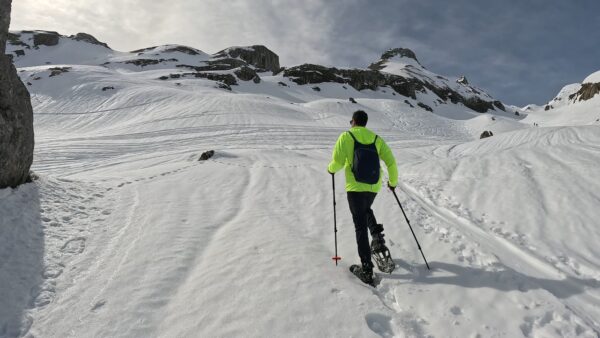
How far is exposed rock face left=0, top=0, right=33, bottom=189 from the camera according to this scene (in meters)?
7.32

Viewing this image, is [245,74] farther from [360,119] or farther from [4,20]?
[360,119]

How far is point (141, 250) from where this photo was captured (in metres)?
6.13

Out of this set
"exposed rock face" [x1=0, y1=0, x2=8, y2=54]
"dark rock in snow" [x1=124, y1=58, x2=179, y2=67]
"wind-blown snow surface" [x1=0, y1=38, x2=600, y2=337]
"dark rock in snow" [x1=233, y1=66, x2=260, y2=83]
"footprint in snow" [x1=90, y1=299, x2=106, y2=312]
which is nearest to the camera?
"wind-blown snow surface" [x1=0, y1=38, x2=600, y2=337]

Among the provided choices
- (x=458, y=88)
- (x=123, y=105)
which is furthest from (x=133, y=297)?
(x=458, y=88)

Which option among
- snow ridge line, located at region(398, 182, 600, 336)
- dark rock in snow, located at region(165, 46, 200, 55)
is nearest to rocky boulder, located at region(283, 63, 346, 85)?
dark rock in snow, located at region(165, 46, 200, 55)

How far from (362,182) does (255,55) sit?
123m

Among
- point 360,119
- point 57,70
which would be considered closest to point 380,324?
point 360,119

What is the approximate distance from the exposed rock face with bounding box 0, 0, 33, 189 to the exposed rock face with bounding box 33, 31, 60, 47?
→ 128994 mm

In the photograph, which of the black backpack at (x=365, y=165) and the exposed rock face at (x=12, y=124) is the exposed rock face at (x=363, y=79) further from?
the black backpack at (x=365, y=165)

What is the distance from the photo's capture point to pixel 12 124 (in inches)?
300

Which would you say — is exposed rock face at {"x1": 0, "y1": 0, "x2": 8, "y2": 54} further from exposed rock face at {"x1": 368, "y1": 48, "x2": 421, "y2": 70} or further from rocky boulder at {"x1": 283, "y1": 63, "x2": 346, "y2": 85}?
exposed rock face at {"x1": 368, "y1": 48, "x2": 421, "y2": 70}

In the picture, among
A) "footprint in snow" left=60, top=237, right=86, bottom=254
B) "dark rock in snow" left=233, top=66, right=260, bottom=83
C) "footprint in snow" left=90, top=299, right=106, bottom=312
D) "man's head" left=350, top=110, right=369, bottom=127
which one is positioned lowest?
"footprint in snow" left=90, top=299, right=106, bottom=312

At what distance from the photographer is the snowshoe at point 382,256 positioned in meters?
5.43

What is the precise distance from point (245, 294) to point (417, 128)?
144ft
